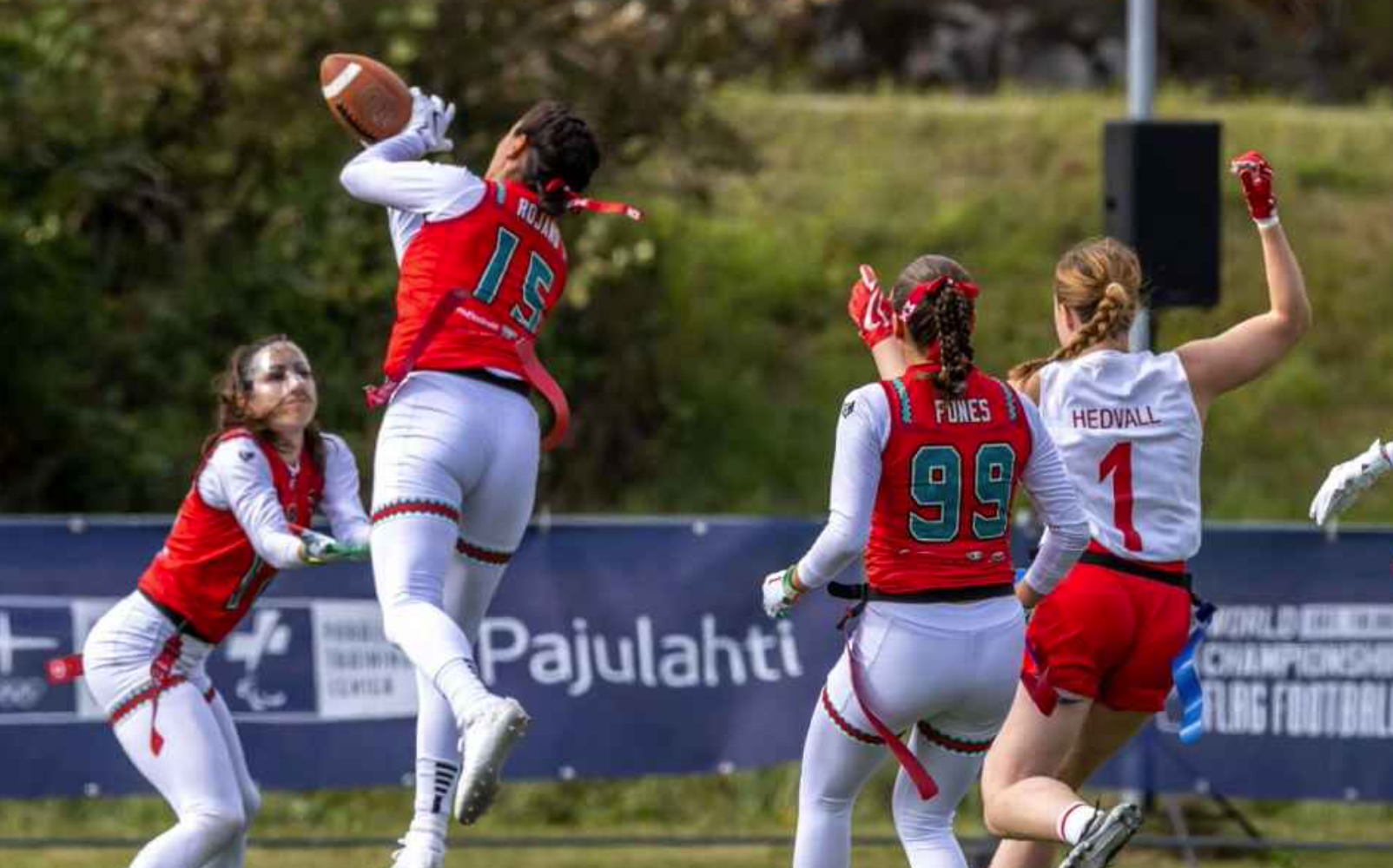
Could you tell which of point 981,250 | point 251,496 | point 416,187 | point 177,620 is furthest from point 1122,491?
point 981,250

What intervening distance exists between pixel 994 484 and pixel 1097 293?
0.94m

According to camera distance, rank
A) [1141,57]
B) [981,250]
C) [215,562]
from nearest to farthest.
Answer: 1. [215,562]
2. [1141,57]
3. [981,250]

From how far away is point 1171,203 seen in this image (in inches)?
395

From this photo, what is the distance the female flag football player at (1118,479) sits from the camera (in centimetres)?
689

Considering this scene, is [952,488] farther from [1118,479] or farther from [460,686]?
[460,686]

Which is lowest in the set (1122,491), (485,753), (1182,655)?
(485,753)

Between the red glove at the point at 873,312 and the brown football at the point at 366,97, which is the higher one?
the brown football at the point at 366,97

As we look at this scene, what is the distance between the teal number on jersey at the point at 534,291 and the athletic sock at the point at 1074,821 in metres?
2.00

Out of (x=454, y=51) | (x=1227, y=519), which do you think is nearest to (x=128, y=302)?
(x=454, y=51)

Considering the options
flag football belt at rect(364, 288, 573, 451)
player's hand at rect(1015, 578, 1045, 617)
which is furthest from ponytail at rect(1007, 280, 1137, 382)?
flag football belt at rect(364, 288, 573, 451)

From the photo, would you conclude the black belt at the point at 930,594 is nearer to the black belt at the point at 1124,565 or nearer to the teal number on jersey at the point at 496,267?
the black belt at the point at 1124,565

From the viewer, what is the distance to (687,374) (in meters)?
17.5

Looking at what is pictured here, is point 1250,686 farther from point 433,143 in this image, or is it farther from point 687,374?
point 687,374

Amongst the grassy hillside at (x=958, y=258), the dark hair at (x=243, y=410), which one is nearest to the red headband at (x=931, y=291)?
the dark hair at (x=243, y=410)
